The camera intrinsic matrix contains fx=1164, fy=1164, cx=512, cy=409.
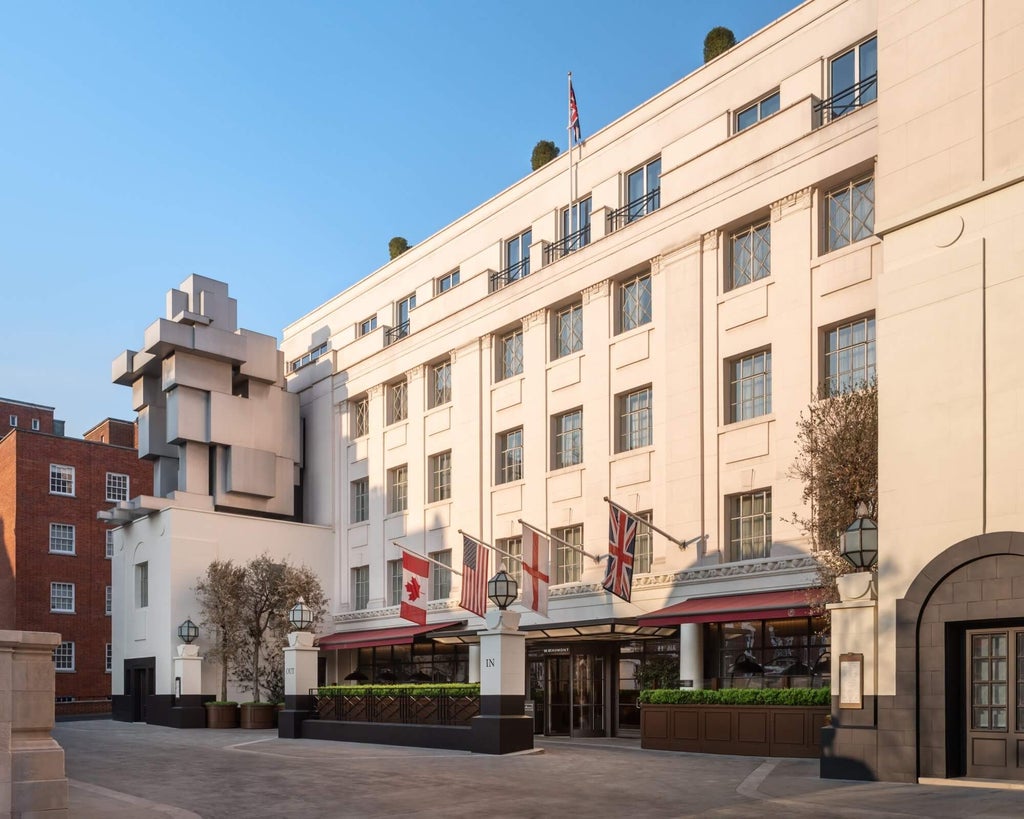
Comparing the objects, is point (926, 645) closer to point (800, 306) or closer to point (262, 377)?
point (800, 306)

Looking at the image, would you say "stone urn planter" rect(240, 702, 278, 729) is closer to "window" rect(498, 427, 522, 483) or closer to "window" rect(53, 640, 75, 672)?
"window" rect(498, 427, 522, 483)

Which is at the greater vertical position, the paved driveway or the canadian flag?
the canadian flag

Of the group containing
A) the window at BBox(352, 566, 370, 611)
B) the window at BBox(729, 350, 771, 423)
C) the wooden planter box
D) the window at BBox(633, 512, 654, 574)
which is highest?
the window at BBox(729, 350, 771, 423)

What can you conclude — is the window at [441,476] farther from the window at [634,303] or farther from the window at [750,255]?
the window at [750,255]

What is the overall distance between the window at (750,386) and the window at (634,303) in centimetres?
395

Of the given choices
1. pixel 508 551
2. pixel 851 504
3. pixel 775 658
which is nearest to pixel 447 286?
pixel 508 551

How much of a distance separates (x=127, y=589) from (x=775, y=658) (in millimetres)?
29937

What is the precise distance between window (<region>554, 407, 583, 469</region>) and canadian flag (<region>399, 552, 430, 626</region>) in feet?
17.1

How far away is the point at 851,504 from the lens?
73.9 feet

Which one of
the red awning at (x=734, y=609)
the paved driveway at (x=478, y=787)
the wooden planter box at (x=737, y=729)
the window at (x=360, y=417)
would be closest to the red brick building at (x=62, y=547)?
the window at (x=360, y=417)

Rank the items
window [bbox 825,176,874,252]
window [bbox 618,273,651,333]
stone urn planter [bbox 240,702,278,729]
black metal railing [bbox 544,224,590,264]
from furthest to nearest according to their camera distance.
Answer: stone urn planter [bbox 240,702,278,729]
black metal railing [bbox 544,224,590,264]
window [bbox 618,273,651,333]
window [bbox 825,176,874,252]

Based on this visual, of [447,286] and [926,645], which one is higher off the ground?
[447,286]

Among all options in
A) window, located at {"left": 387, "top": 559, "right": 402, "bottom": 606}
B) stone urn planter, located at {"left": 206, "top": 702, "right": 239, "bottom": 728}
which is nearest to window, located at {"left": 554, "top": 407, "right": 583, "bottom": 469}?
window, located at {"left": 387, "top": 559, "right": 402, "bottom": 606}

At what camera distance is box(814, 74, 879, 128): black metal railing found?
28.1m
